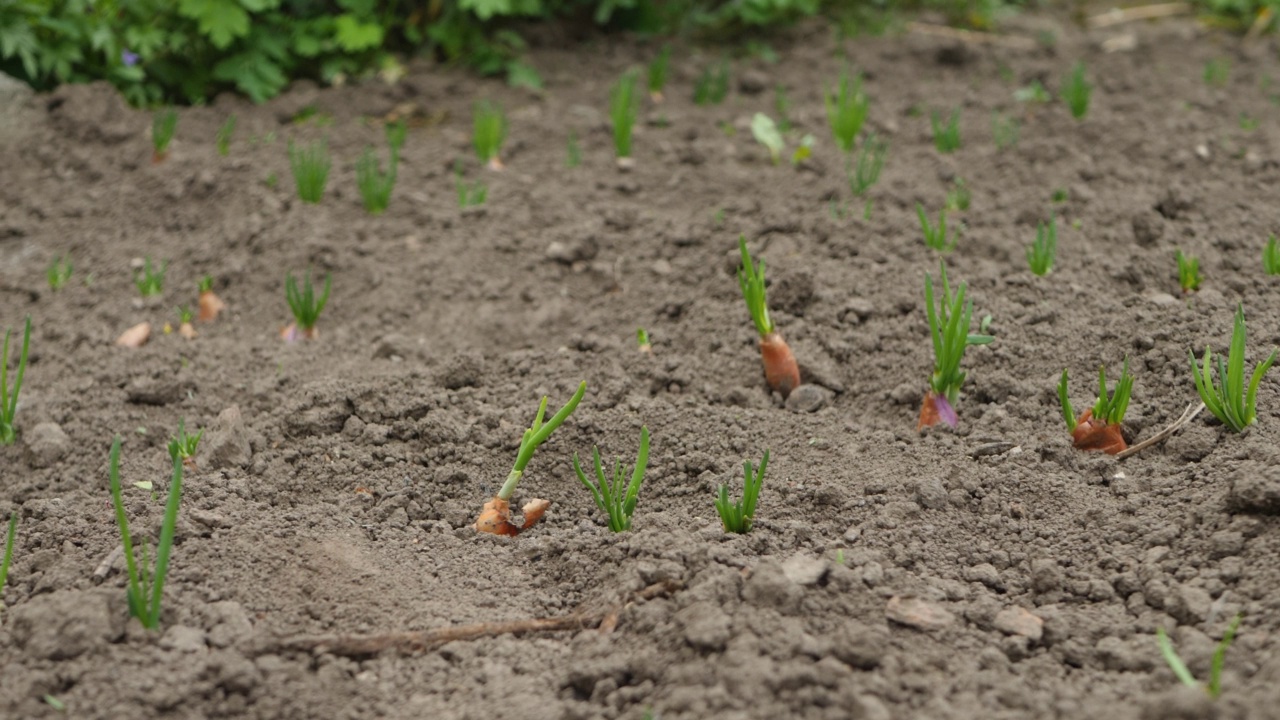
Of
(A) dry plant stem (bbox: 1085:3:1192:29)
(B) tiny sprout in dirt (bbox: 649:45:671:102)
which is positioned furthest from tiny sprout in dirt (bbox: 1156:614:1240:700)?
(A) dry plant stem (bbox: 1085:3:1192:29)

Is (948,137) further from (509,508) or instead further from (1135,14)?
(509,508)

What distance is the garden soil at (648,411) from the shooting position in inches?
68.9

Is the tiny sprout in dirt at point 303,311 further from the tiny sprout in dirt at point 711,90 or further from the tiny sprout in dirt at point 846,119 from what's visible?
the tiny sprout in dirt at point 711,90

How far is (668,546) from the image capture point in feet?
6.54

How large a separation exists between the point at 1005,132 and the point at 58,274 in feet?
9.41

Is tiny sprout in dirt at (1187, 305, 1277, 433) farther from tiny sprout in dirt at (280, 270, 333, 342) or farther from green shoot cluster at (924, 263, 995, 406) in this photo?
tiny sprout in dirt at (280, 270, 333, 342)

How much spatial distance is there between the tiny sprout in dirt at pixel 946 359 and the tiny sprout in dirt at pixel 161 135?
8.42ft

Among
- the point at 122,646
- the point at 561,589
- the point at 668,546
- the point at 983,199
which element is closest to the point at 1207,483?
the point at 668,546

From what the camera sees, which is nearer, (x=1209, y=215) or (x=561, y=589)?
(x=561, y=589)

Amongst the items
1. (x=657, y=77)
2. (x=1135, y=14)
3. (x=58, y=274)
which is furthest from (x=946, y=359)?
(x=1135, y=14)

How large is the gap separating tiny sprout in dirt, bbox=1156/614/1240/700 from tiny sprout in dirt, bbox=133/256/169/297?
2.59m

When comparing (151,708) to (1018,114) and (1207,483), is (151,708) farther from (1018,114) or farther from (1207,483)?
(1018,114)

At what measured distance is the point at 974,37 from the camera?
466cm

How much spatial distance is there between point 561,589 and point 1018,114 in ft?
8.73
